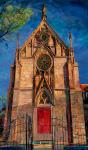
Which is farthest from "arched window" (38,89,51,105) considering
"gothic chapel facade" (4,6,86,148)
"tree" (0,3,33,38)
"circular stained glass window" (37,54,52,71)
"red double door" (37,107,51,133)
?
"tree" (0,3,33,38)

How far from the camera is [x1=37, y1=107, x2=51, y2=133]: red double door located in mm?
35406

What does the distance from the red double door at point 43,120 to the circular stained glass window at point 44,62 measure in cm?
693

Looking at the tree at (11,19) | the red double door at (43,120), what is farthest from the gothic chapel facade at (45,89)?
the tree at (11,19)

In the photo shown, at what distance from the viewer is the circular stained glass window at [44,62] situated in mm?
39500

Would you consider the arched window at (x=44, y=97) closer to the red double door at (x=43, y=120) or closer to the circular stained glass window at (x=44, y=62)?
the red double door at (x=43, y=120)

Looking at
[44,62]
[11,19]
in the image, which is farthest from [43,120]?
[11,19]

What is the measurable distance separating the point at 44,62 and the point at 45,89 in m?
4.89

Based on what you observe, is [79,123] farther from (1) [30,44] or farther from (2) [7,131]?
(1) [30,44]

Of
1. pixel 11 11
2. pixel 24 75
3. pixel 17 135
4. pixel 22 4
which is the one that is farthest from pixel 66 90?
pixel 22 4

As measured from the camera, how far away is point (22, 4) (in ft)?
44.7

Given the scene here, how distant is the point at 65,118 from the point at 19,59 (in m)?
12.4

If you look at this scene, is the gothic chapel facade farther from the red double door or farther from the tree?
the tree

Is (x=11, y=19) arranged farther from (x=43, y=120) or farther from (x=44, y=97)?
(x=43, y=120)

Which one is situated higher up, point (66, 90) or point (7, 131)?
point (66, 90)
